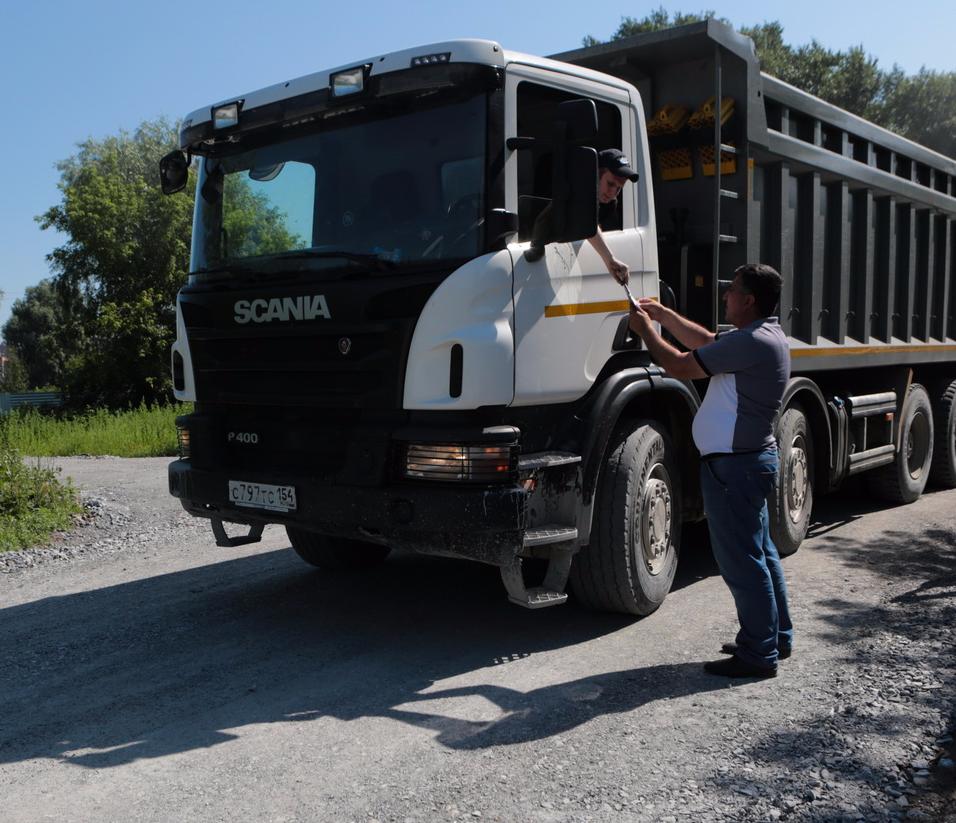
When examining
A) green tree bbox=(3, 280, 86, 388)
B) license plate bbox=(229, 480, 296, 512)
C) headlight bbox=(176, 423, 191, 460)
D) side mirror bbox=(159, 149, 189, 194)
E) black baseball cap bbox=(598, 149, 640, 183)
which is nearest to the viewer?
license plate bbox=(229, 480, 296, 512)

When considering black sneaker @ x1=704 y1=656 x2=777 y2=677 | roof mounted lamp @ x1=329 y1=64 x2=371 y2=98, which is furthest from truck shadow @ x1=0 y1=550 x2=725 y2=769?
roof mounted lamp @ x1=329 y1=64 x2=371 y2=98

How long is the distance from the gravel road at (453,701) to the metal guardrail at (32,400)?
26173mm

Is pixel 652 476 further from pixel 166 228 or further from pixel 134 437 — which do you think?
pixel 166 228

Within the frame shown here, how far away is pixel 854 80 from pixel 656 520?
1549 inches

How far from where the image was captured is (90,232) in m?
30.2

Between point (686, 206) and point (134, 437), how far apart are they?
1268cm

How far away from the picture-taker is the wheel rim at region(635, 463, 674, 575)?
5.15m

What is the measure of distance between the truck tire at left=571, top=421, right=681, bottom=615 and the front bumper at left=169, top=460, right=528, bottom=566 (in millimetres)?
707

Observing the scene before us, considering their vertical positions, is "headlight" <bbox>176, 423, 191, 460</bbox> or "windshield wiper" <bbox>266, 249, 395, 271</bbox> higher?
"windshield wiper" <bbox>266, 249, 395, 271</bbox>

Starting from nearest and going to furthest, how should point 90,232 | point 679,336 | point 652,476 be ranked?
point 679,336, point 652,476, point 90,232

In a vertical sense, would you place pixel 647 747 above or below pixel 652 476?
below

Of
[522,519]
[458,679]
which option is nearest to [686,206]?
[522,519]

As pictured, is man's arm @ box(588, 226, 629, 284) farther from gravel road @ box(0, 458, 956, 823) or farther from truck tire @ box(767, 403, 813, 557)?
truck tire @ box(767, 403, 813, 557)

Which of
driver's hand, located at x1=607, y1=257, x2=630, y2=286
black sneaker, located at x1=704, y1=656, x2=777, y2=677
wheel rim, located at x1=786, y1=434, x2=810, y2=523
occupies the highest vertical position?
driver's hand, located at x1=607, y1=257, x2=630, y2=286
